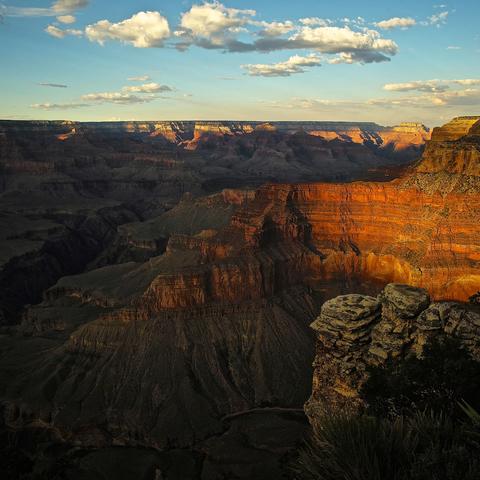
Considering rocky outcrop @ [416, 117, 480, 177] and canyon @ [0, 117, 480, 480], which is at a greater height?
rocky outcrop @ [416, 117, 480, 177]

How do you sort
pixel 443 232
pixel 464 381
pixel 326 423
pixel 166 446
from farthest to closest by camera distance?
pixel 443 232
pixel 166 446
pixel 464 381
pixel 326 423

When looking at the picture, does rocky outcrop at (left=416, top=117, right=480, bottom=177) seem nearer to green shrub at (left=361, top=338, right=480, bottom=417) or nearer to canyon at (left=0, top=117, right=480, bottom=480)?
canyon at (left=0, top=117, right=480, bottom=480)

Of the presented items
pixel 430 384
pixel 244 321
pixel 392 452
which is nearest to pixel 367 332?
pixel 430 384

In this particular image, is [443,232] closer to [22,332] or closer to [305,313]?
[305,313]

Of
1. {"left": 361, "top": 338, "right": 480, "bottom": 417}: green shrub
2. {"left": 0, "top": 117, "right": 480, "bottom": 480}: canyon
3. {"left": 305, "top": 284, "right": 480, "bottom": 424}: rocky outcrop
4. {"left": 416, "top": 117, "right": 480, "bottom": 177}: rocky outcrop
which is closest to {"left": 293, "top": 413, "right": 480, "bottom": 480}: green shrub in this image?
{"left": 361, "top": 338, "right": 480, "bottom": 417}: green shrub

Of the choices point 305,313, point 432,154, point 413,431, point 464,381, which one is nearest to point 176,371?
point 305,313

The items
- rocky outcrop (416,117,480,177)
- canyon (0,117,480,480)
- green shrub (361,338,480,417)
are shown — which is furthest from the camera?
rocky outcrop (416,117,480,177)

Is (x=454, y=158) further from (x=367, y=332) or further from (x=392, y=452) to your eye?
(x=392, y=452)

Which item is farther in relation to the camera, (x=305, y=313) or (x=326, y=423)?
(x=305, y=313)
